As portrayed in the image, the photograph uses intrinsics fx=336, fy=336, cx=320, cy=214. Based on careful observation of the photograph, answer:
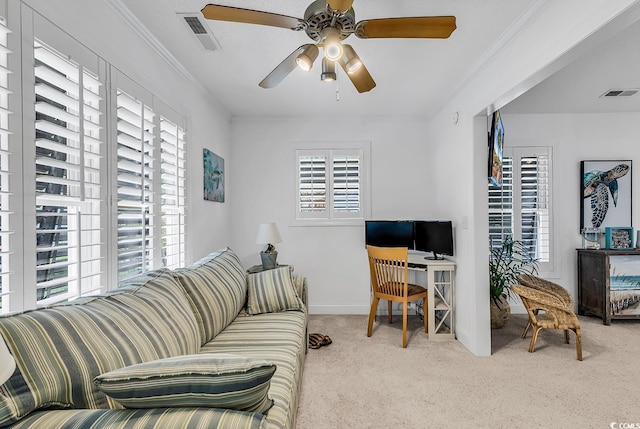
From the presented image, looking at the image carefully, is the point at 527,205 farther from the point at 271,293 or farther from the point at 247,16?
the point at 247,16

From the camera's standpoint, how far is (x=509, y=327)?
3.77 meters

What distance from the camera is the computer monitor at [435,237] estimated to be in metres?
3.50

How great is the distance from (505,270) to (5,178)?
4.25m

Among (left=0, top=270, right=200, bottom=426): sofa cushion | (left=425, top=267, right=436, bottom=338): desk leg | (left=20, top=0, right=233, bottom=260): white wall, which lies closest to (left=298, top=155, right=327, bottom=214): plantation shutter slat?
(left=20, top=0, right=233, bottom=260): white wall

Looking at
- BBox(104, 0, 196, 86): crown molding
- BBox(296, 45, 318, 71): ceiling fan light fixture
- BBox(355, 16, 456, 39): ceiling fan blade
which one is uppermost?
BBox(104, 0, 196, 86): crown molding

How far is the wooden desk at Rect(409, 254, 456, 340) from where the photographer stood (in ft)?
11.3

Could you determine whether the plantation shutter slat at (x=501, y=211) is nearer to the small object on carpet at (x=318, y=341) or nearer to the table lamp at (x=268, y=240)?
the small object on carpet at (x=318, y=341)

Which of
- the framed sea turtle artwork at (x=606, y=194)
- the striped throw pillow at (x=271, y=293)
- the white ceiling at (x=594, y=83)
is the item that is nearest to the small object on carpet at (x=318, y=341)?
the striped throw pillow at (x=271, y=293)

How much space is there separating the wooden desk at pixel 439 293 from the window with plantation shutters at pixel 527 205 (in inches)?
43.8

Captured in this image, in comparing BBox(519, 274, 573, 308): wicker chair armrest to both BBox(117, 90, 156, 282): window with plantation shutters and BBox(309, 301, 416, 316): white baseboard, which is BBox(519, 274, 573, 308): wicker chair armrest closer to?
BBox(309, 301, 416, 316): white baseboard

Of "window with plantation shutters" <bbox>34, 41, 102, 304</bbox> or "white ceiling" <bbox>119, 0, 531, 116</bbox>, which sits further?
"white ceiling" <bbox>119, 0, 531, 116</bbox>

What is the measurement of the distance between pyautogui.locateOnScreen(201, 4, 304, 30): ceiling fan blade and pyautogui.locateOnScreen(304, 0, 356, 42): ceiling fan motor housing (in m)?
0.06

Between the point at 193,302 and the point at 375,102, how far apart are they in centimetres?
285

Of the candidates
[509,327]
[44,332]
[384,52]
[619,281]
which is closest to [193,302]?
[44,332]
